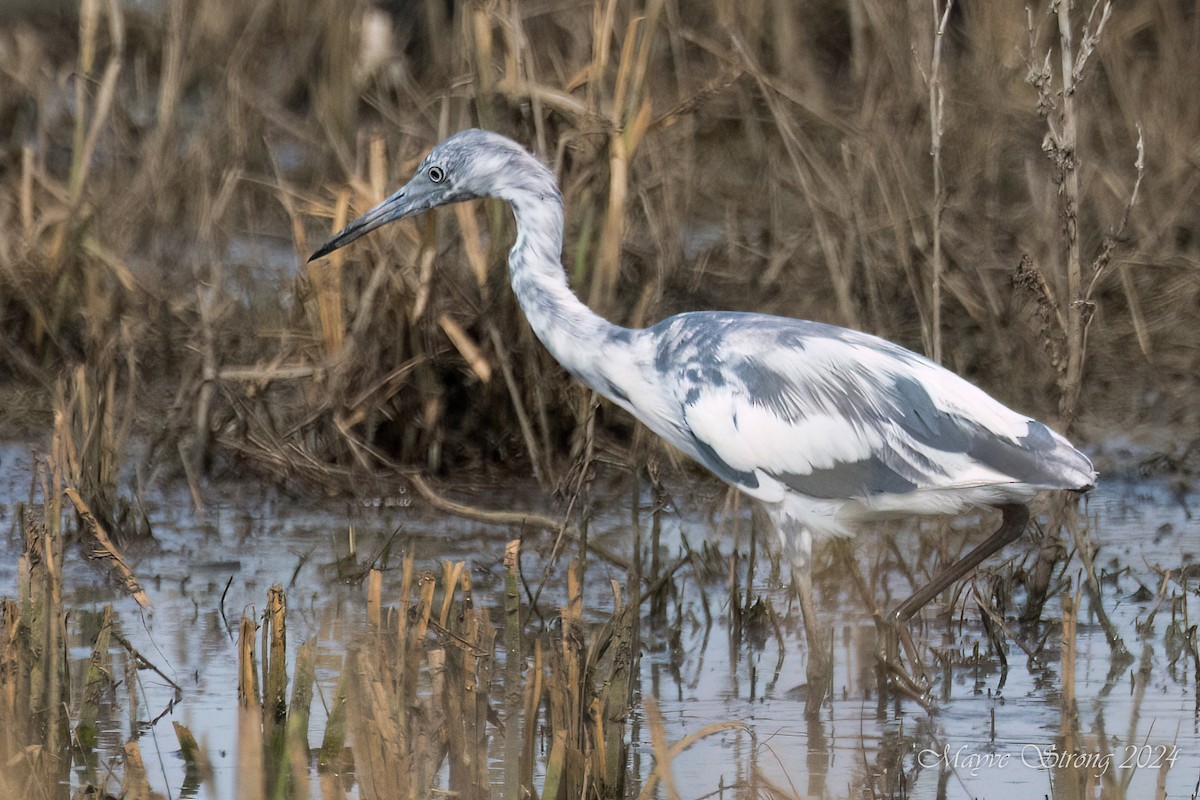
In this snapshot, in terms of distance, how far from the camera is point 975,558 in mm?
4449

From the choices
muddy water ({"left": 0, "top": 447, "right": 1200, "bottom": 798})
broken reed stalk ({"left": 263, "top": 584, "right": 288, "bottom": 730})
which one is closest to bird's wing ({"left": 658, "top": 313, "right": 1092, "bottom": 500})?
muddy water ({"left": 0, "top": 447, "right": 1200, "bottom": 798})

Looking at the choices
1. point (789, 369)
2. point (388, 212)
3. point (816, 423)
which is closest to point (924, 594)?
point (816, 423)

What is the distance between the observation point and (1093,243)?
7.28 metres

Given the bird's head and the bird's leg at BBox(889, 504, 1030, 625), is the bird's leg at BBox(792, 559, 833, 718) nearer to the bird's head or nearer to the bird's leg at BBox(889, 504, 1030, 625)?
the bird's leg at BBox(889, 504, 1030, 625)

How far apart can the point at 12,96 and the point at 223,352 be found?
125 inches

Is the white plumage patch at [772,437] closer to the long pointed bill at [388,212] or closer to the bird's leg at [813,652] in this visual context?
the bird's leg at [813,652]

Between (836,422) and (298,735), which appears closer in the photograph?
(298,735)

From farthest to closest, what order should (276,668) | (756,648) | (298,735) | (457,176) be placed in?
(457,176), (756,648), (276,668), (298,735)

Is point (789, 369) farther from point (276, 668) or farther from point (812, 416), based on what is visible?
point (276, 668)

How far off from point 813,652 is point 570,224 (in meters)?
1.93

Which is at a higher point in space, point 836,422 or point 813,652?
point 836,422

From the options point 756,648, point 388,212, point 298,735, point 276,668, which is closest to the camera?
point 298,735

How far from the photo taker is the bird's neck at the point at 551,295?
4566mm

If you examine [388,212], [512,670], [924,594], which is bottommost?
[512,670]
